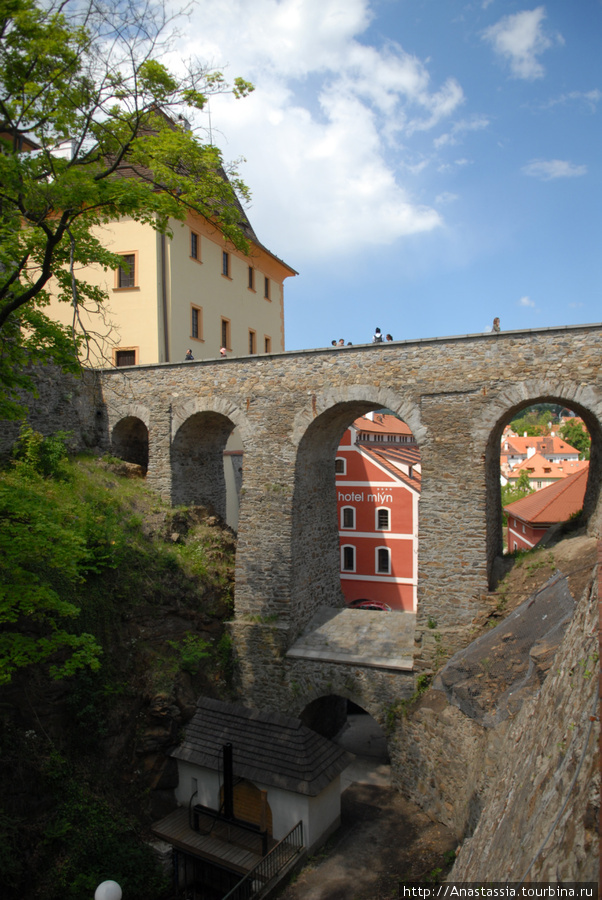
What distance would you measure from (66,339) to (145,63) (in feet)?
13.0

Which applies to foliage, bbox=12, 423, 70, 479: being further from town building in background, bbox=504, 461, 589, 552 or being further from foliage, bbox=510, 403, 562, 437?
foliage, bbox=510, 403, 562, 437

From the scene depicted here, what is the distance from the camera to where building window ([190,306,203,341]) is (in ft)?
71.4

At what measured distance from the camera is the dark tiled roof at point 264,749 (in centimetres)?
1119

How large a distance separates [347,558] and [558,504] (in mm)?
8812

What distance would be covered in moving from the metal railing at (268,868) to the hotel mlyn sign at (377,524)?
13394 millimetres

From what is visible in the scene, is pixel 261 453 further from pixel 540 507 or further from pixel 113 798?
pixel 540 507

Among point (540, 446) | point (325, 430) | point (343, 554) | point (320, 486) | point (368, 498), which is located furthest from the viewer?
point (540, 446)

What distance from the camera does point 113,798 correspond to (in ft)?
37.2

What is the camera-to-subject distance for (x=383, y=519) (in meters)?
24.3

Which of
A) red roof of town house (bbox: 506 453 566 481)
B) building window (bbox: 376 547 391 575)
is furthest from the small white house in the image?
red roof of town house (bbox: 506 453 566 481)

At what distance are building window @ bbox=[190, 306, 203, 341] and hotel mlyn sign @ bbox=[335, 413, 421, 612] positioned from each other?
7467 millimetres

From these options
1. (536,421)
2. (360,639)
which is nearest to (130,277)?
(360,639)

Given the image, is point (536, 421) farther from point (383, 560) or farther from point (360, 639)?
point (360, 639)

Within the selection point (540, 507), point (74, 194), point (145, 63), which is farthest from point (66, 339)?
point (540, 507)
